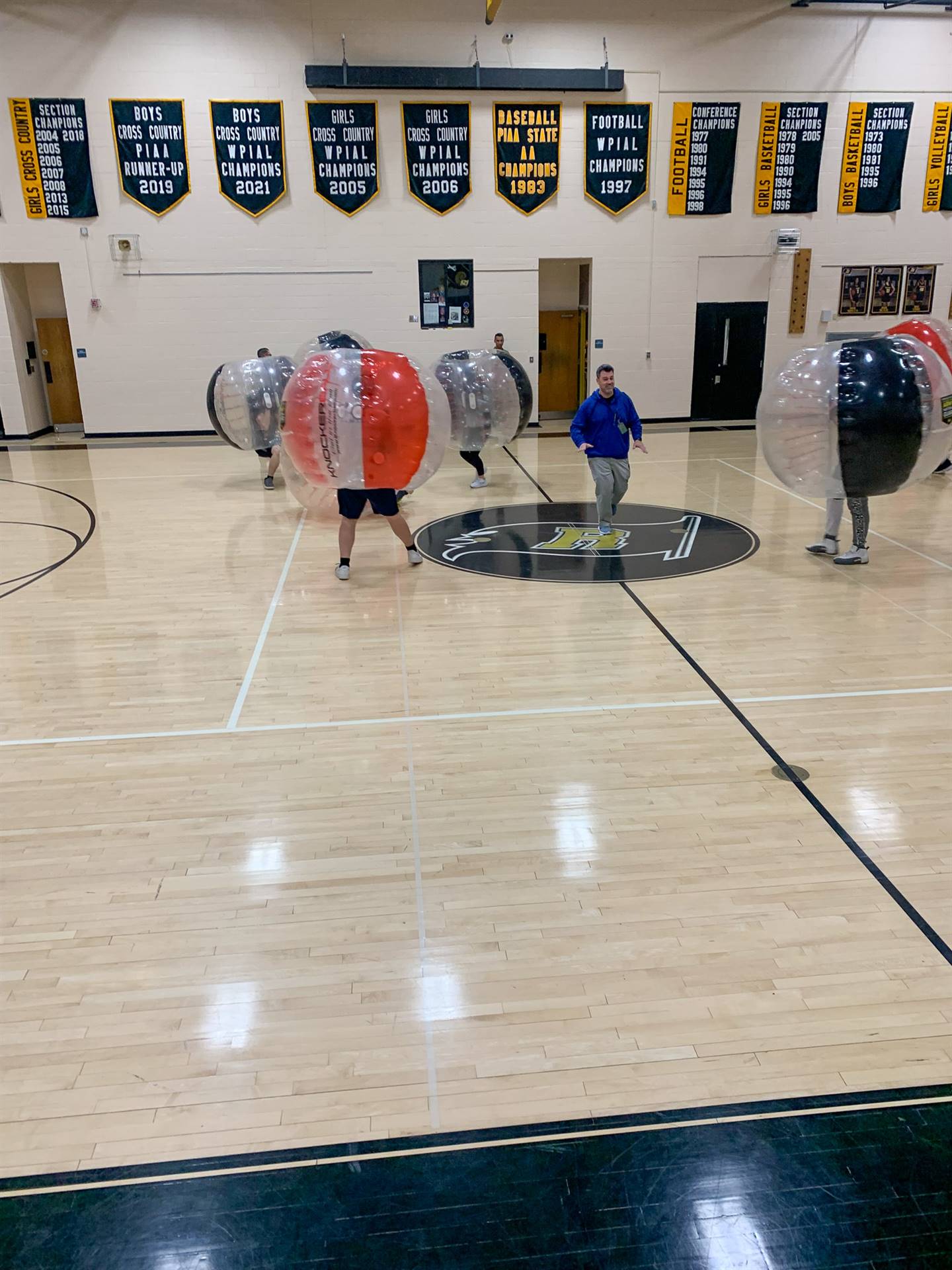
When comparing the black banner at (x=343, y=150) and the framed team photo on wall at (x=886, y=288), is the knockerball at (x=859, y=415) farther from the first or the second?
the framed team photo on wall at (x=886, y=288)

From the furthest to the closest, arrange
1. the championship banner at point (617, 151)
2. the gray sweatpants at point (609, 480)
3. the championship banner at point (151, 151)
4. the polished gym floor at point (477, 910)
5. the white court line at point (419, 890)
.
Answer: the championship banner at point (617, 151), the championship banner at point (151, 151), the gray sweatpants at point (609, 480), the white court line at point (419, 890), the polished gym floor at point (477, 910)

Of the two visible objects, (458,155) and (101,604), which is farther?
(458,155)

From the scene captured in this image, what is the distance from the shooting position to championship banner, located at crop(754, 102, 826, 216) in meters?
15.4

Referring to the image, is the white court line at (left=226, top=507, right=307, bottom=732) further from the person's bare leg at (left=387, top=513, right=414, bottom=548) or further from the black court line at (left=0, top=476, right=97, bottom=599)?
the black court line at (left=0, top=476, right=97, bottom=599)

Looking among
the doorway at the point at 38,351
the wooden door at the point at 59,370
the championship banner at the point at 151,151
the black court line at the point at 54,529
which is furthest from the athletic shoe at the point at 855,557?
the doorway at the point at 38,351

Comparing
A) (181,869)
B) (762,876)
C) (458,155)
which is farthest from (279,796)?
(458,155)

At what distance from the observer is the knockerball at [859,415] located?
670 centimetres

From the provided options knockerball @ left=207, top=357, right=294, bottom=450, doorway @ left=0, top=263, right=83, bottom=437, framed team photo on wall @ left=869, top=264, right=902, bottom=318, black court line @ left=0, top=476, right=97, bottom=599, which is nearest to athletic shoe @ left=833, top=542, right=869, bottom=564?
knockerball @ left=207, top=357, right=294, bottom=450

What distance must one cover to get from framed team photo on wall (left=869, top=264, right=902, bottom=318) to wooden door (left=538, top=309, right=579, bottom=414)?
5146 millimetres

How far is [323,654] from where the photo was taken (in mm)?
6137

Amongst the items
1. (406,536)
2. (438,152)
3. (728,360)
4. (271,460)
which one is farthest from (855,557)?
(438,152)

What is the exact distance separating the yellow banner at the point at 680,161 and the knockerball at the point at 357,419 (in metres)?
10.3

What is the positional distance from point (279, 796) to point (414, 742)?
31.9 inches

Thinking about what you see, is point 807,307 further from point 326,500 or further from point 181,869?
point 181,869
